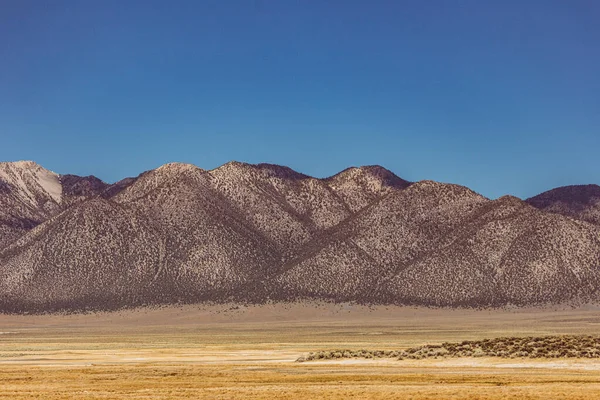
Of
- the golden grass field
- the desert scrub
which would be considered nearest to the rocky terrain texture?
the golden grass field

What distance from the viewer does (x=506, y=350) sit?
→ 59.3 meters

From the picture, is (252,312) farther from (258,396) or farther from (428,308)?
(258,396)

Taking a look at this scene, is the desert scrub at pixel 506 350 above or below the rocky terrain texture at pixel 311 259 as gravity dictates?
below

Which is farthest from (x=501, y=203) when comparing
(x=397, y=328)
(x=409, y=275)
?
(x=397, y=328)

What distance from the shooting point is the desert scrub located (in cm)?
5719

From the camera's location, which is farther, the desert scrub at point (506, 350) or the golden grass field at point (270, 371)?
the desert scrub at point (506, 350)

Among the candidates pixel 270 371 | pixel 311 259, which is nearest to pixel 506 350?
→ pixel 270 371

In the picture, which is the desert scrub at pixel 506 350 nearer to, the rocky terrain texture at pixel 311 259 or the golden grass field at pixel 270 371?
the golden grass field at pixel 270 371

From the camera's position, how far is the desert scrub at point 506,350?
57188 millimetres

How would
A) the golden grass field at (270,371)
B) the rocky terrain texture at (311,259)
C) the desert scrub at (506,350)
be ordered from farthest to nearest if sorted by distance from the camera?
the rocky terrain texture at (311,259), the desert scrub at (506,350), the golden grass field at (270,371)

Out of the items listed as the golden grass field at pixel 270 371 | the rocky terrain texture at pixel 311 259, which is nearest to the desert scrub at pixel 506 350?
the golden grass field at pixel 270 371

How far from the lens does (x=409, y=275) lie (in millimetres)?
171875

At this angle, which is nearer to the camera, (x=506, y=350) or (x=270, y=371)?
(x=270, y=371)

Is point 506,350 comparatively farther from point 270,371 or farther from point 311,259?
point 311,259
